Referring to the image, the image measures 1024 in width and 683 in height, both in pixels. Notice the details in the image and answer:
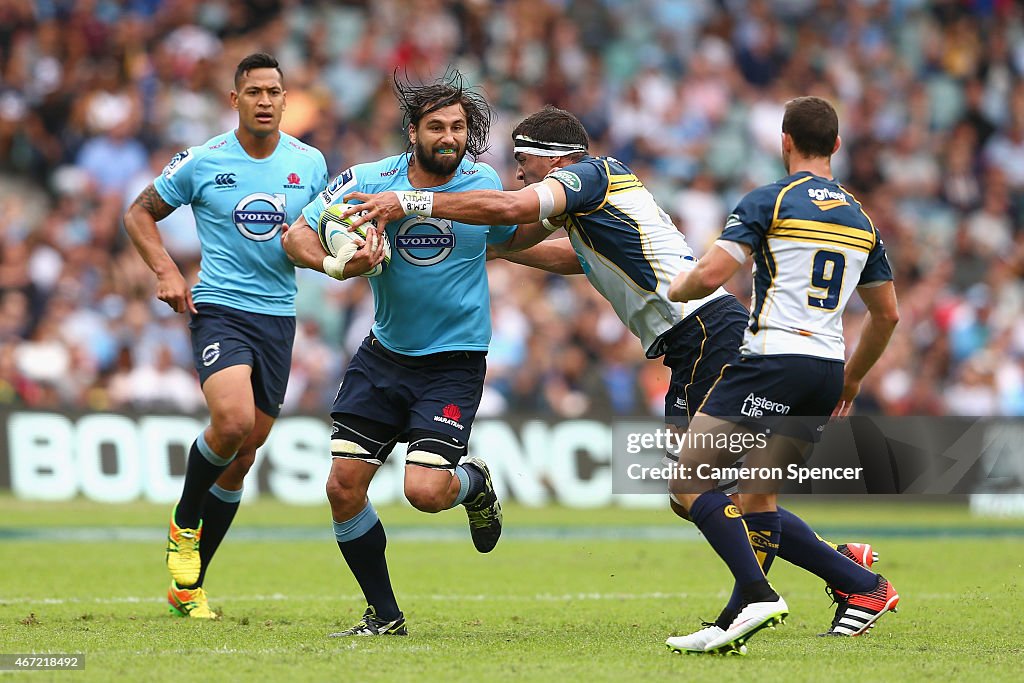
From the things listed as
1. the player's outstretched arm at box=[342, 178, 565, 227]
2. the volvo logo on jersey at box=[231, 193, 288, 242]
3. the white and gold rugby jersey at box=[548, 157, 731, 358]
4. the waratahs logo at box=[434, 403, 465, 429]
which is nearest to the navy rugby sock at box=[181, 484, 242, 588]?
the volvo logo on jersey at box=[231, 193, 288, 242]

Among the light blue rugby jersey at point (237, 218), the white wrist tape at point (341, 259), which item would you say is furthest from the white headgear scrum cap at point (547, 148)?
the light blue rugby jersey at point (237, 218)

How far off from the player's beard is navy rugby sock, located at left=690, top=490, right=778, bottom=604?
2144mm

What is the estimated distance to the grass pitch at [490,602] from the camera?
623 cm

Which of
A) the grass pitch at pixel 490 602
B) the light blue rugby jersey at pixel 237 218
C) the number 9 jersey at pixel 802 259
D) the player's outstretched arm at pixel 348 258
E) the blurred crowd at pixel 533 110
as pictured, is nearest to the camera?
the grass pitch at pixel 490 602

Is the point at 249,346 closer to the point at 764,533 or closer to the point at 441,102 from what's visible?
the point at 441,102

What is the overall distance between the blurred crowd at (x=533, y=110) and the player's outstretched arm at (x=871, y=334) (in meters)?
9.51

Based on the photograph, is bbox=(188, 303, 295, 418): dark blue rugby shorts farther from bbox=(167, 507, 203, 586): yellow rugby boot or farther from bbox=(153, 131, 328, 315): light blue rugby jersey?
bbox=(167, 507, 203, 586): yellow rugby boot

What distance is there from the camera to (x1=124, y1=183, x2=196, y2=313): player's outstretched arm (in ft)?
27.3

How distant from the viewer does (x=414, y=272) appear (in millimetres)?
7430

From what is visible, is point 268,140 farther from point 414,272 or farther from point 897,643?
point 897,643

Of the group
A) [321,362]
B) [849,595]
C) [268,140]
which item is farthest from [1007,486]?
[268,140]

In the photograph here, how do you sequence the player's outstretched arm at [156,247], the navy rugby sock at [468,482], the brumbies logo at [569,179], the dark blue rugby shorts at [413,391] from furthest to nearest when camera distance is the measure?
1. the player's outstretched arm at [156,247]
2. the navy rugby sock at [468,482]
3. the dark blue rugby shorts at [413,391]
4. the brumbies logo at [569,179]

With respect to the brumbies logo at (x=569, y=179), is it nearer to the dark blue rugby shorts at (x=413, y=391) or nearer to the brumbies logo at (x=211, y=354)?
the dark blue rugby shorts at (x=413, y=391)

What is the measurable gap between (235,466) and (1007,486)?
1095cm
